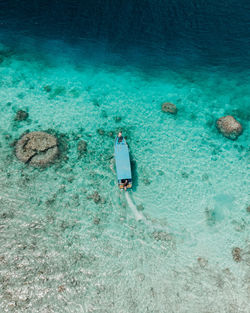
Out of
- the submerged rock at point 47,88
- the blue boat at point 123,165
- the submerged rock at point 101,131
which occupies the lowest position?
the blue boat at point 123,165

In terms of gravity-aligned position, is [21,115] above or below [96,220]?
above

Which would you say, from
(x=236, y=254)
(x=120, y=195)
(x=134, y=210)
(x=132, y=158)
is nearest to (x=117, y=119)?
(x=132, y=158)

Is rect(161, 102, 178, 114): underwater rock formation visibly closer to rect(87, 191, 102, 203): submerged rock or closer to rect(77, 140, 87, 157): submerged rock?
rect(77, 140, 87, 157): submerged rock

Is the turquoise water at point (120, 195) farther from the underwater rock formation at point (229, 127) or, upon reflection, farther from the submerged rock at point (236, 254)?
the underwater rock formation at point (229, 127)

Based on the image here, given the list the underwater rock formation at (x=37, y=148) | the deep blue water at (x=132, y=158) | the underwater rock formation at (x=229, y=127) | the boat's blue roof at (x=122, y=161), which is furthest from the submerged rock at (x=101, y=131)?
the underwater rock formation at (x=229, y=127)

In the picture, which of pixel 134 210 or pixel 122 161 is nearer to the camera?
pixel 134 210

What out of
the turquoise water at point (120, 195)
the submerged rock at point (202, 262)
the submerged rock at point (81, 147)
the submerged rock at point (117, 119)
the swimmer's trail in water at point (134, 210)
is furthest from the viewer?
the submerged rock at point (117, 119)

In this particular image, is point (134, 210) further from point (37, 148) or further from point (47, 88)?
point (47, 88)

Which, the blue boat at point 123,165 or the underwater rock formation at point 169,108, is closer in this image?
the blue boat at point 123,165
